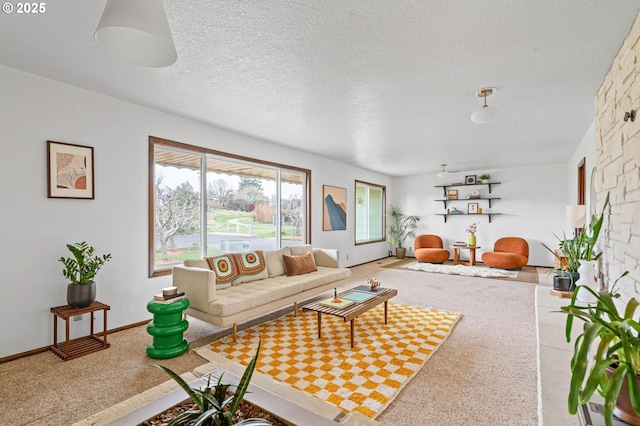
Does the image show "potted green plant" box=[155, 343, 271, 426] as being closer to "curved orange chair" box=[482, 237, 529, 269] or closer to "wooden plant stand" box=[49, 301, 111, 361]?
"wooden plant stand" box=[49, 301, 111, 361]

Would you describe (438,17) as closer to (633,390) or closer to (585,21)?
(585,21)

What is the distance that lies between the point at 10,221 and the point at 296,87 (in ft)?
9.34

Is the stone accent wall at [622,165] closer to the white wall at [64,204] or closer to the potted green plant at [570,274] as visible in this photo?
the potted green plant at [570,274]

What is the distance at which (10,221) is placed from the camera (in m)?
2.77

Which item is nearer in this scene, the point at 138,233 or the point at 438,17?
the point at 438,17

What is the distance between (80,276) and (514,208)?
29.0 ft

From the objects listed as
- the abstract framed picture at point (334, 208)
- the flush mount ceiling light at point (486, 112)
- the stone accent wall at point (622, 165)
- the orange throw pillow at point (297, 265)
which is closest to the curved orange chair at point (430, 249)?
the abstract framed picture at point (334, 208)

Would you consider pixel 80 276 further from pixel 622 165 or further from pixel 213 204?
pixel 622 165

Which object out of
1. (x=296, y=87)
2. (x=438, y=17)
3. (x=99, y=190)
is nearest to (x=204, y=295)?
(x=99, y=190)

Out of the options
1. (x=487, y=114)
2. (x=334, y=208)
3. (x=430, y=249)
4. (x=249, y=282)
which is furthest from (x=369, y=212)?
(x=487, y=114)

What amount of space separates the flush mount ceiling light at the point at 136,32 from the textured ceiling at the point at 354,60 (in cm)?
77

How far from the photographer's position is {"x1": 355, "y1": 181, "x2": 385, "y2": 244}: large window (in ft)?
26.6

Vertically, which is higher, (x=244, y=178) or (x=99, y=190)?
(x=244, y=178)

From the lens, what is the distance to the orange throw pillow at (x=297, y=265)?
173 inches
